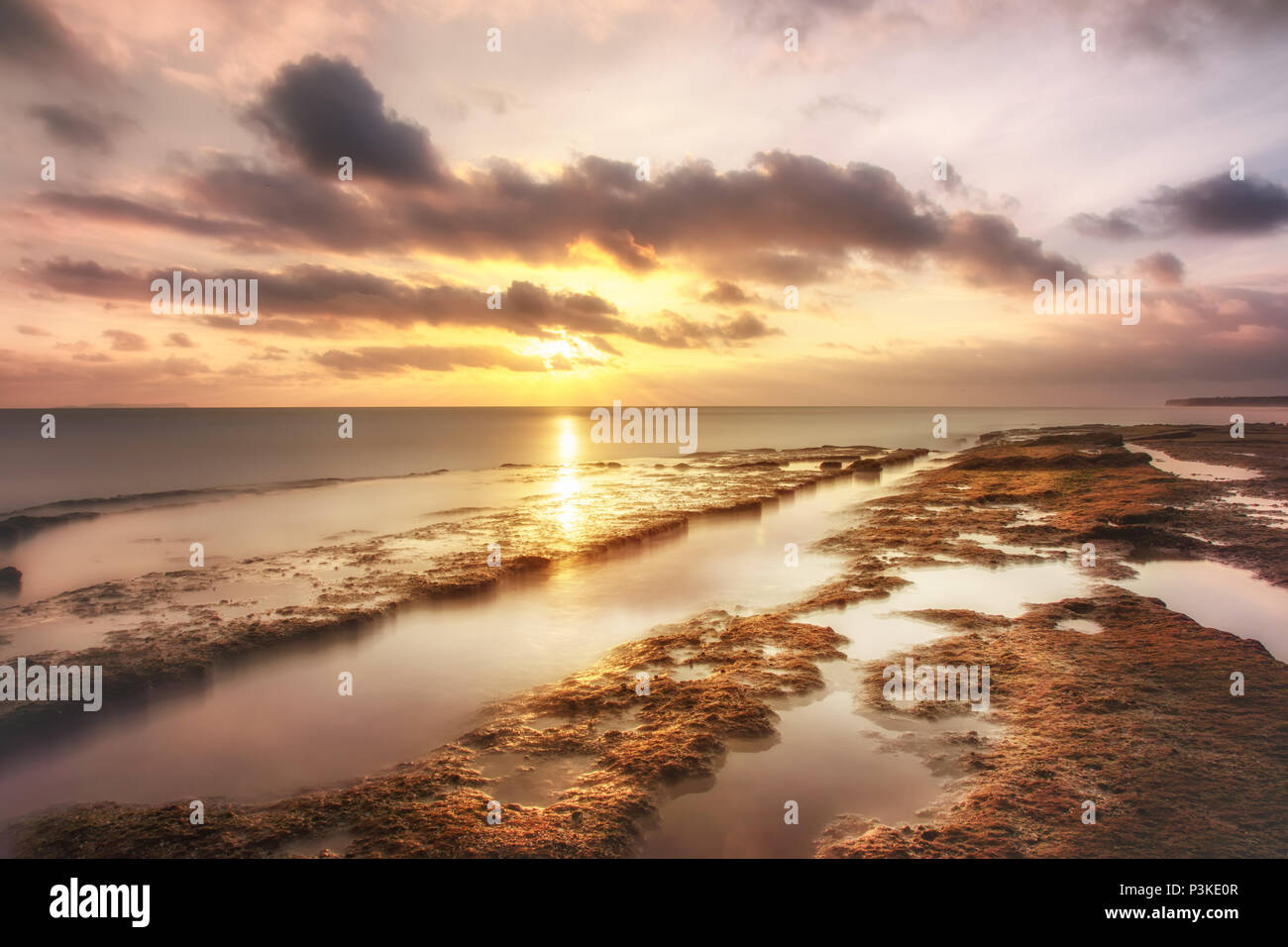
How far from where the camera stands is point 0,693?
11750 mm

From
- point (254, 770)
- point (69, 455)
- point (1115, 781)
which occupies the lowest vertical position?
point (254, 770)

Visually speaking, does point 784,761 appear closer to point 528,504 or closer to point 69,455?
point 528,504

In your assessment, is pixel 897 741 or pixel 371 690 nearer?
pixel 897 741

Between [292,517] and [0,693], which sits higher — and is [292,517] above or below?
above

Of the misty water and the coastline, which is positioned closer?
the coastline

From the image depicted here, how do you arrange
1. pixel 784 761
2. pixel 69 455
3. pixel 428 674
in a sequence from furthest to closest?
pixel 69 455 → pixel 428 674 → pixel 784 761

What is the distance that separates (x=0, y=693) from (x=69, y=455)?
80584mm

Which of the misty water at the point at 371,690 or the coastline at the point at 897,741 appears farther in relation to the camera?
the misty water at the point at 371,690

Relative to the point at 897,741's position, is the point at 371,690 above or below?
below
